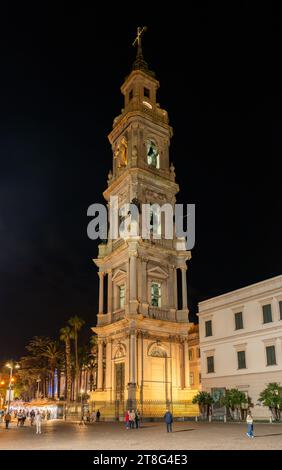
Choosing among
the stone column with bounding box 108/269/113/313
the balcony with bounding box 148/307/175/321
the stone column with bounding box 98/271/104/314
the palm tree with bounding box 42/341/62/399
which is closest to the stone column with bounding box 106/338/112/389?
the stone column with bounding box 108/269/113/313

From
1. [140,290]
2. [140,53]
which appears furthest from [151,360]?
[140,53]

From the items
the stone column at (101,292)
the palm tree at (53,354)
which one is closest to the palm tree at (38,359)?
the palm tree at (53,354)

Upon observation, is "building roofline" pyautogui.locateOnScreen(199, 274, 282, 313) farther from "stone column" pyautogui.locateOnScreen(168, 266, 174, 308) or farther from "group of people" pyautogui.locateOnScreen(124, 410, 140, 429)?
"group of people" pyautogui.locateOnScreen(124, 410, 140, 429)

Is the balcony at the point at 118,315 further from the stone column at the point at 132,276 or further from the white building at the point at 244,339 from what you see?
the white building at the point at 244,339

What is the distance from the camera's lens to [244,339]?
39875 mm

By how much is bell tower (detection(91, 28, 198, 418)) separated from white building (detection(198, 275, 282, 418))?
236cm

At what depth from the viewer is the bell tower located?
4088 cm

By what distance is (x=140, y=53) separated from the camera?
55688 millimetres

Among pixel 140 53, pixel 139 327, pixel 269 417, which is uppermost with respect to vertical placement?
Result: pixel 140 53

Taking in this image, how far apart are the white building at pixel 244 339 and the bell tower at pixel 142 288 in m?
2.36

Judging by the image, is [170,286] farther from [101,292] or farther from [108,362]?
[108,362]

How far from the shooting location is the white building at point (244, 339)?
37094mm

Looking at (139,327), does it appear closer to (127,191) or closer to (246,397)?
(246,397)
